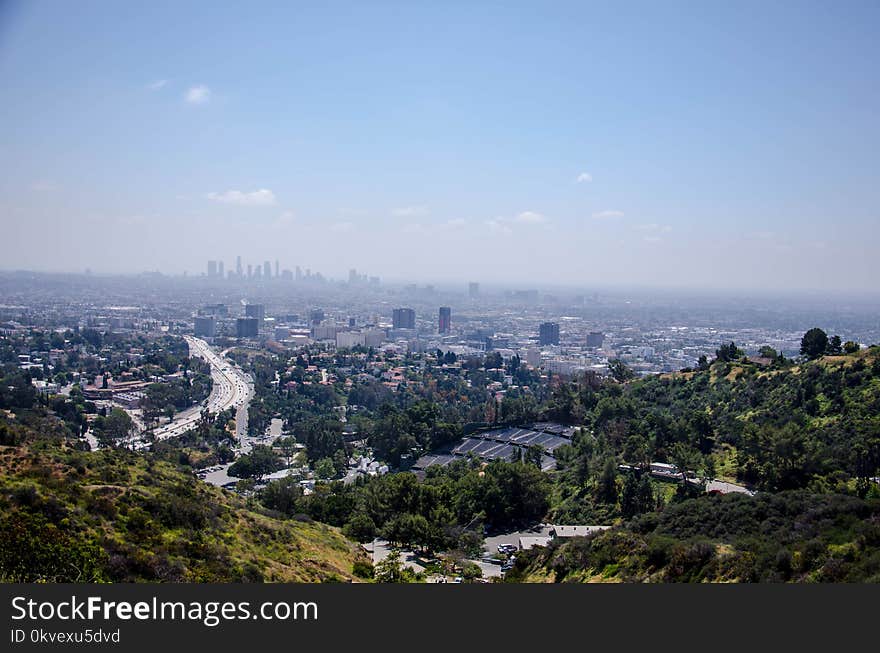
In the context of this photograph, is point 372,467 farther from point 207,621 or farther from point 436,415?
point 207,621

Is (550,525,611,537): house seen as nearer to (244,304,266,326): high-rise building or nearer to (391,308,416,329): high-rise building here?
(391,308,416,329): high-rise building

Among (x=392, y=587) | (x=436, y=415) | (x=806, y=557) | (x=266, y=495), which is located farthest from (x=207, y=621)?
(x=436, y=415)

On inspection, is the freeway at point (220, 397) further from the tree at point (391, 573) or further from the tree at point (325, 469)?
the tree at point (391, 573)

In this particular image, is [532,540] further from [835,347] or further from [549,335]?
[549,335]

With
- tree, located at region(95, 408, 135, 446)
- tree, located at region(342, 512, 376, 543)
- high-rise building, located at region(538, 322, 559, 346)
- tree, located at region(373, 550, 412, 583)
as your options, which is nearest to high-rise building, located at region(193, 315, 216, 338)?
high-rise building, located at region(538, 322, 559, 346)

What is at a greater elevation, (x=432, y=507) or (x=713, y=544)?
(x=713, y=544)

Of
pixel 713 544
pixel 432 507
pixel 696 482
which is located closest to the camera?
pixel 713 544

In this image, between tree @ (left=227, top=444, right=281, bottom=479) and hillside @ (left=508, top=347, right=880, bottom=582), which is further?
tree @ (left=227, top=444, right=281, bottom=479)
